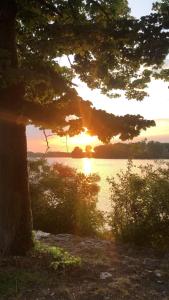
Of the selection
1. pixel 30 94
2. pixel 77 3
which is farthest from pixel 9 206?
pixel 77 3

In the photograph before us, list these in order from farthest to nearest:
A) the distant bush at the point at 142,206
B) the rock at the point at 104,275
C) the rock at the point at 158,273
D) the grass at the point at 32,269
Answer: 1. the distant bush at the point at 142,206
2. the rock at the point at 158,273
3. the rock at the point at 104,275
4. the grass at the point at 32,269

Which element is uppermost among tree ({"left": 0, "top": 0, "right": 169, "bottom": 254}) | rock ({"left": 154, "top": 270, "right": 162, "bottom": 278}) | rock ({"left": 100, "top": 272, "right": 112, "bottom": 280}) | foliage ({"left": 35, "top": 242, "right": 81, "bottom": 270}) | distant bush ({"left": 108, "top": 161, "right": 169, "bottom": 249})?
tree ({"left": 0, "top": 0, "right": 169, "bottom": 254})

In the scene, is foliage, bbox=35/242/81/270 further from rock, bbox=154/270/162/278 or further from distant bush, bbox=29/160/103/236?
distant bush, bbox=29/160/103/236

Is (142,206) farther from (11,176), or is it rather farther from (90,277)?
(11,176)

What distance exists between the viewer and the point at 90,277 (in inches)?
390

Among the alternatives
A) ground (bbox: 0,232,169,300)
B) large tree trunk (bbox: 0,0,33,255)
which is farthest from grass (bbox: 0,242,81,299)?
large tree trunk (bbox: 0,0,33,255)

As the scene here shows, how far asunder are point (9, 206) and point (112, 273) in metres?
3.07

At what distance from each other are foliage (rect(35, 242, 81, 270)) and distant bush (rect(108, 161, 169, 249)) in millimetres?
2659

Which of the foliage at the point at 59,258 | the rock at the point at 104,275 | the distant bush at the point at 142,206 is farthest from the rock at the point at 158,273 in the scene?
the distant bush at the point at 142,206

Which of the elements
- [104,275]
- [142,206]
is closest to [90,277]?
[104,275]

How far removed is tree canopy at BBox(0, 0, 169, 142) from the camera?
34.1ft

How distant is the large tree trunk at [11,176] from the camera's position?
11.3 metres

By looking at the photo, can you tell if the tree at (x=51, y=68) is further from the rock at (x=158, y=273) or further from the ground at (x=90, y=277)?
the rock at (x=158, y=273)

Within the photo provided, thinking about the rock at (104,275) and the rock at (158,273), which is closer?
the rock at (104,275)
